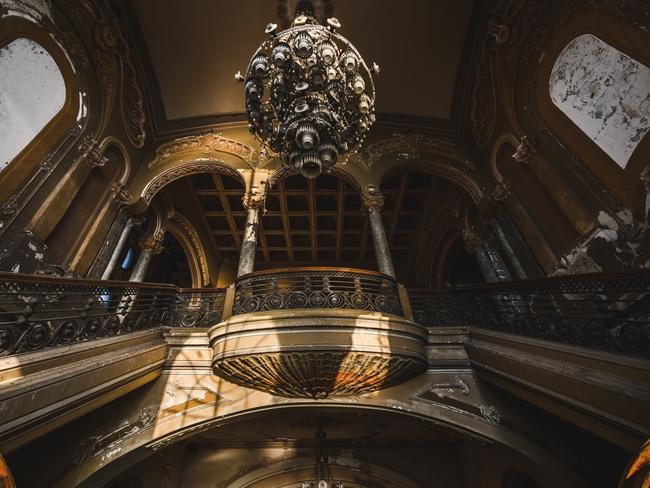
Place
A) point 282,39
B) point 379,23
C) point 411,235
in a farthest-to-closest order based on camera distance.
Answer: point 411,235 → point 379,23 → point 282,39

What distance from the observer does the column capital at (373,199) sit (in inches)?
261

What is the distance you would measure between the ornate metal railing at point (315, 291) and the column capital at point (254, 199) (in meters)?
2.37

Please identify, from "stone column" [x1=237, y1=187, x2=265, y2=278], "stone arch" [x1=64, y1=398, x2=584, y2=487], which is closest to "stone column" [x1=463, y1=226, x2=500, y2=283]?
"stone arch" [x1=64, y1=398, x2=584, y2=487]

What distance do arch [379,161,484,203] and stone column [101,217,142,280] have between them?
18.9 ft

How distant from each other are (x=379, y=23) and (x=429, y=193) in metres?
4.63

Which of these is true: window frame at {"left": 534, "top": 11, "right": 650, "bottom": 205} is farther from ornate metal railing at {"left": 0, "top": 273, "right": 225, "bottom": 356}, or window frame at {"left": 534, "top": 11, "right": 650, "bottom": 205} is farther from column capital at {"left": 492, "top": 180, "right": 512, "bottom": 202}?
ornate metal railing at {"left": 0, "top": 273, "right": 225, "bottom": 356}

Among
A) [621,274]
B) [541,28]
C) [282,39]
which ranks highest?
[541,28]

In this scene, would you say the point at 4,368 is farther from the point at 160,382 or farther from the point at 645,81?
the point at 645,81

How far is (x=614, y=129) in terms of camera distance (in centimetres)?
430

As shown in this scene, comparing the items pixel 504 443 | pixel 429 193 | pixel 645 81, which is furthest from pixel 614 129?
pixel 429 193

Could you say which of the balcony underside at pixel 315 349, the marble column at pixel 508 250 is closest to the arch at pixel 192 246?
the balcony underside at pixel 315 349

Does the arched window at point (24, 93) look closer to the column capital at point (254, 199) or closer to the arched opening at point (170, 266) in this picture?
the column capital at point (254, 199)

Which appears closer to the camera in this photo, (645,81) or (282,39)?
(282,39)

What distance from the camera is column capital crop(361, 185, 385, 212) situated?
6629 mm
